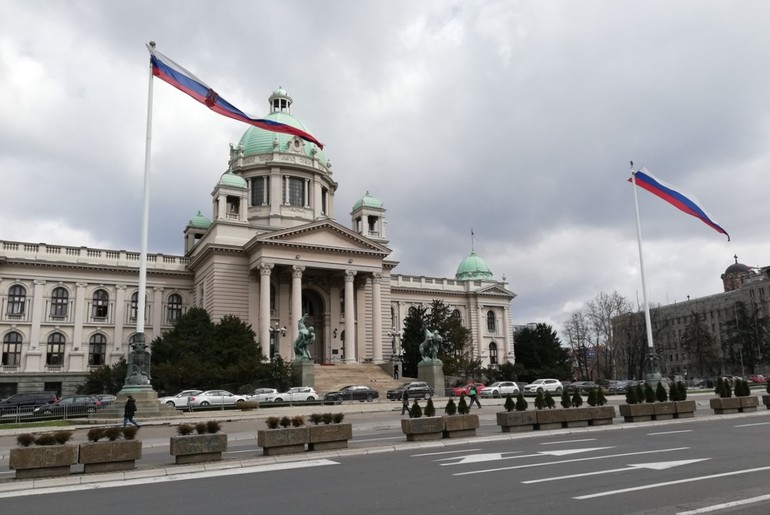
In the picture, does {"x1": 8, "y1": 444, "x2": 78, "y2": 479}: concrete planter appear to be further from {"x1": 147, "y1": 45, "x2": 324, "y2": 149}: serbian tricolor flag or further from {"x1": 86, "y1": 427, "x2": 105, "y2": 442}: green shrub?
{"x1": 147, "y1": 45, "x2": 324, "y2": 149}: serbian tricolor flag

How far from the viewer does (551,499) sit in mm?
9367

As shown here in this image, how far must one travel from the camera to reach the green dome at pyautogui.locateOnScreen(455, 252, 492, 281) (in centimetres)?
9164

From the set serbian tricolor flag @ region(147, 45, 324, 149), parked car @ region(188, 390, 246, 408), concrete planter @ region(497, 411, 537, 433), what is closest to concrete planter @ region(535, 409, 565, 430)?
concrete planter @ region(497, 411, 537, 433)

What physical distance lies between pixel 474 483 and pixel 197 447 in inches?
275

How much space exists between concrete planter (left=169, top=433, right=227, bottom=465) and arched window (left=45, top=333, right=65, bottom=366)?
54.4 meters

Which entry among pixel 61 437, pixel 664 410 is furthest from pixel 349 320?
pixel 61 437

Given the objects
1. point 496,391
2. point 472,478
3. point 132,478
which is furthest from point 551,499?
point 496,391

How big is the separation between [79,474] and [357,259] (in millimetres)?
50385

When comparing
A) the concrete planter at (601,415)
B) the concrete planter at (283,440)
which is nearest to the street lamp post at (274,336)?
the concrete planter at (601,415)

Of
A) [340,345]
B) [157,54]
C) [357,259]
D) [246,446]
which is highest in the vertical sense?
[157,54]

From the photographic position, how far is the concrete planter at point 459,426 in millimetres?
18500

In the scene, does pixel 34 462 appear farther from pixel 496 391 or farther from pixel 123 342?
pixel 123 342

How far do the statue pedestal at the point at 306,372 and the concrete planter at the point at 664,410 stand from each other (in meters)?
29.1

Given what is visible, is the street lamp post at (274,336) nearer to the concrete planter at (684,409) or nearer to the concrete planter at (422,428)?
the concrete planter at (684,409)
